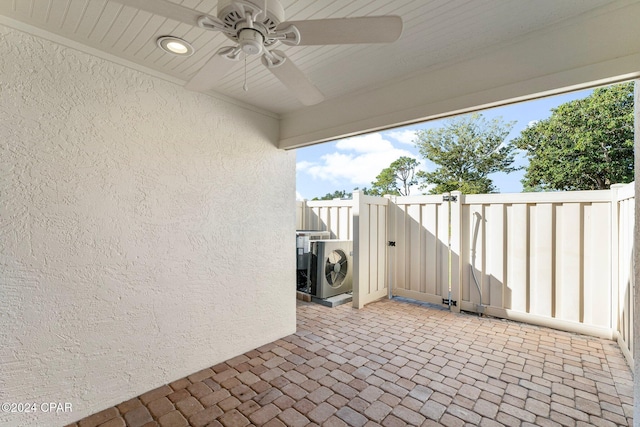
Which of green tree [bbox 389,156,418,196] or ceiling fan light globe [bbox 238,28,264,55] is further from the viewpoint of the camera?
green tree [bbox 389,156,418,196]

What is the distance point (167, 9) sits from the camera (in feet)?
3.56

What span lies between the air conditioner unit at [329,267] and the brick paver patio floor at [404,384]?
1.15 meters

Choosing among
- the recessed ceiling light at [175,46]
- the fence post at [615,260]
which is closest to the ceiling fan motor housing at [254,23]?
the recessed ceiling light at [175,46]

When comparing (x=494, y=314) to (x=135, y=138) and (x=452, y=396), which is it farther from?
(x=135, y=138)

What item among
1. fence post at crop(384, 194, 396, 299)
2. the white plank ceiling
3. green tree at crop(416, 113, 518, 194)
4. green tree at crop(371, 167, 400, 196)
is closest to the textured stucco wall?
the white plank ceiling

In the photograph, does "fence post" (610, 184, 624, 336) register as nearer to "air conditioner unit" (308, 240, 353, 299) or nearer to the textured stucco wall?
"air conditioner unit" (308, 240, 353, 299)

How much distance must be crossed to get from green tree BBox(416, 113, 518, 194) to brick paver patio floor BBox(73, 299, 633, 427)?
12237 mm

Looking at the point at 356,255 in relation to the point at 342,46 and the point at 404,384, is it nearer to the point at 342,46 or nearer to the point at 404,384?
the point at 404,384

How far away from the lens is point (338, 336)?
3.16 m

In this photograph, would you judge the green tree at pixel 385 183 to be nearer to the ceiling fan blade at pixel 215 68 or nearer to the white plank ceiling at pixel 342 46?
the white plank ceiling at pixel 342 46

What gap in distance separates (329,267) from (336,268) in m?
0.15

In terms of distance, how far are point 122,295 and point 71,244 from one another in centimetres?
48

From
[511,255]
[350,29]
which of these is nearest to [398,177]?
[511,255]

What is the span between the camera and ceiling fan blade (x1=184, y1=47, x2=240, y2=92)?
1.33 metres
